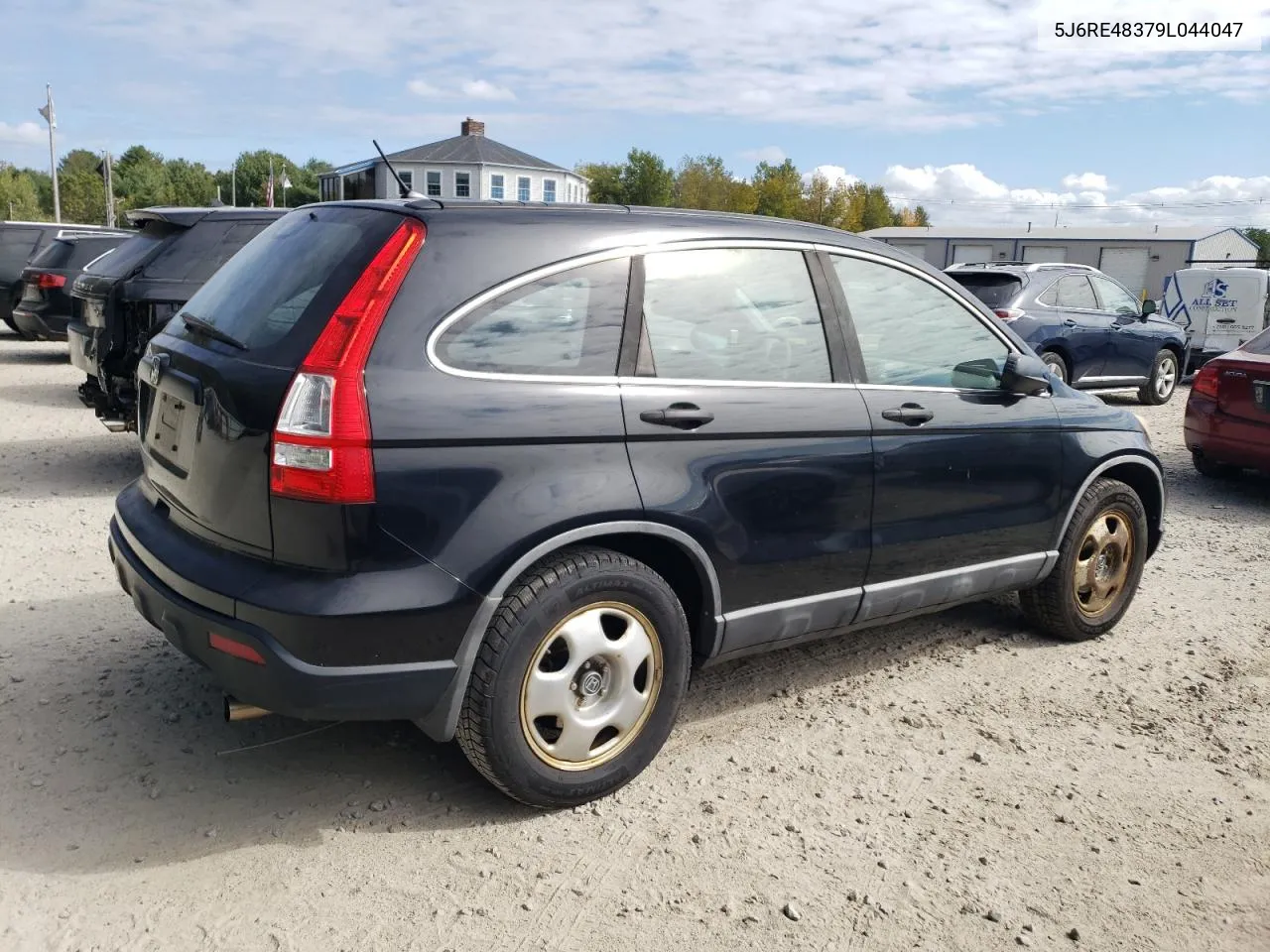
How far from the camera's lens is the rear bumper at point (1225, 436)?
8227 millimetres

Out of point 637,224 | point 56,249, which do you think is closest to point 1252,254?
point 56,249

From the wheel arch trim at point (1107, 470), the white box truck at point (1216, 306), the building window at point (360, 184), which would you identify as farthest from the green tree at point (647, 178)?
the wheel arch trim at point (1107, 470)

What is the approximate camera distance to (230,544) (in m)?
3.07

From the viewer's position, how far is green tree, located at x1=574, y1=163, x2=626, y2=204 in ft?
330

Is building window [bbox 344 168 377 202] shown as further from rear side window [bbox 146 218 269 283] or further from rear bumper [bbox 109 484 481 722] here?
rear bumper [bbox 109 484 481 722]

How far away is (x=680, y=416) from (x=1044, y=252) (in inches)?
2355

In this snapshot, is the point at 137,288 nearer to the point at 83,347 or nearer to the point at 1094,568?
the point at 83,347

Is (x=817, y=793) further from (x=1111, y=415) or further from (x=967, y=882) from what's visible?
(x=1111, y=415)

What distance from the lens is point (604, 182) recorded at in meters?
107

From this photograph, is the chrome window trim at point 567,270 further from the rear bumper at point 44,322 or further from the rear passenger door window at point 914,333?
the rear bumper at point 44,322

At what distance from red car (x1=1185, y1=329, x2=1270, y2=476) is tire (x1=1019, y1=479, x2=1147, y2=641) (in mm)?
3828

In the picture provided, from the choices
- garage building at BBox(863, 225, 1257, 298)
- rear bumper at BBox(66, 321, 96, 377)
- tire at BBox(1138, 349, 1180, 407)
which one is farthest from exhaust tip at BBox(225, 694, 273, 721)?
garage building at BBox(863, 225, 1257, 298)

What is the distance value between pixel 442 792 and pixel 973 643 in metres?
2.70

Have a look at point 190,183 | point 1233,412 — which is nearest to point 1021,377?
point 1233,412
